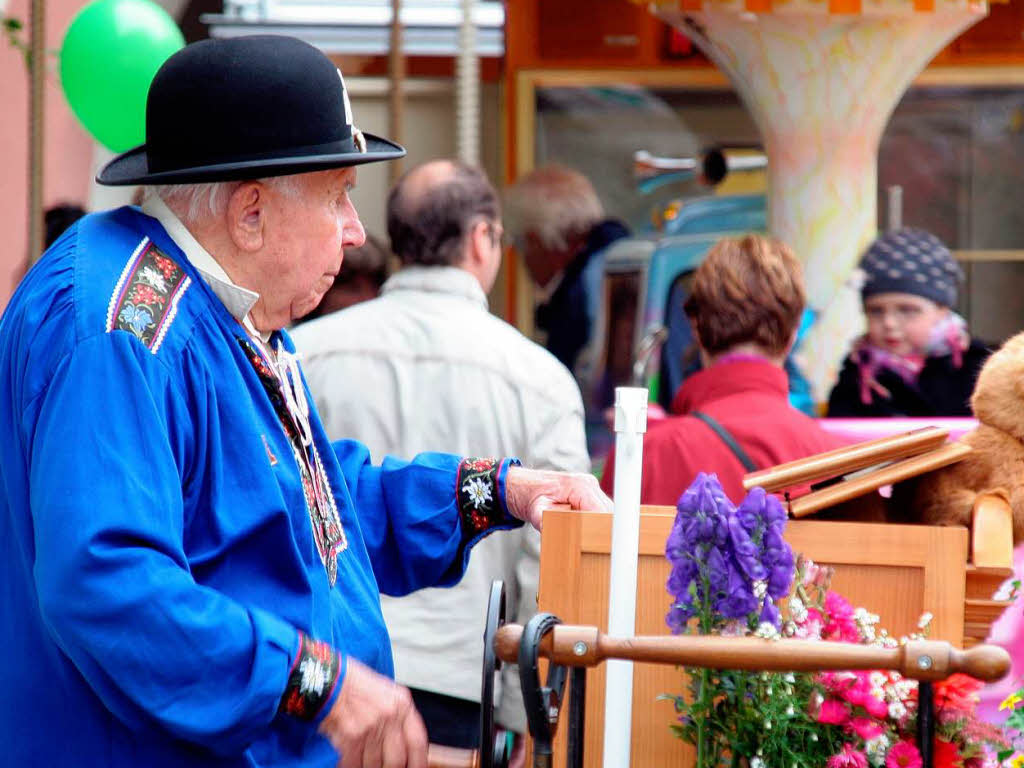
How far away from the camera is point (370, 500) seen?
6.70 ft

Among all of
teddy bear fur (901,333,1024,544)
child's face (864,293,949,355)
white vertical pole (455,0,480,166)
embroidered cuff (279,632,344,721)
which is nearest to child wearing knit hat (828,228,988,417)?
child's face (864,293,949,355)

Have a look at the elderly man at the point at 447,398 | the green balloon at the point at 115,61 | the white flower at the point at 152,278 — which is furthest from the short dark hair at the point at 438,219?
the white flower at the point at 152,278

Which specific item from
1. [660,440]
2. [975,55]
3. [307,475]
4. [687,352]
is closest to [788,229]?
[687,352]

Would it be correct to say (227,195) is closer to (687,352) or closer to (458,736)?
(458,736)

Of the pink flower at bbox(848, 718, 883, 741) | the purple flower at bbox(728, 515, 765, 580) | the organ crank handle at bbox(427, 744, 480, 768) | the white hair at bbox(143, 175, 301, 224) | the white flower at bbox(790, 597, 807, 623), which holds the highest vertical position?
the white hair at bbox(143, 175, 301, 224)

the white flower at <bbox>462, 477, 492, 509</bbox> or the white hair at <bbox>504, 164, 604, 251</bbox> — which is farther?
the white hair at <bbox>504, 164, 604, 251</bbox>

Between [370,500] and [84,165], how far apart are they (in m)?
4.77

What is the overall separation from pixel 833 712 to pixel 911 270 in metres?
2.55

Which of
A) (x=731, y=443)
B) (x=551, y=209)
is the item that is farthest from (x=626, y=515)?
(x=551, y=209)

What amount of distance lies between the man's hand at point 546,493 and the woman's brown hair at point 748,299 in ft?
3.27

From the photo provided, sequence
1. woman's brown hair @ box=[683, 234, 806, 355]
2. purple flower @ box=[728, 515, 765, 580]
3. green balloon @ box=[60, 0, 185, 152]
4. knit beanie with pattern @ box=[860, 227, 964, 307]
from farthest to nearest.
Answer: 1. knit beanie with pattern @ box=[860, 227, 964, 307]
2. green balloon @ box=[60, 0, 185, 152]
3. woman's brown hair @ box=[683, 234, 806, 355]
4. purple flower @ box=[728, 515, 765, 580]

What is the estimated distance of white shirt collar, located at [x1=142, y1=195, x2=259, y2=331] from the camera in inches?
66.7

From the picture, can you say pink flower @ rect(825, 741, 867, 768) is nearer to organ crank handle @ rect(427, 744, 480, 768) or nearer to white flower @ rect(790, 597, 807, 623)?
white flower @ rect(790, 597, 807, 623)

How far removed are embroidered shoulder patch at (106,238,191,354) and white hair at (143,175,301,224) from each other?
73 mm
